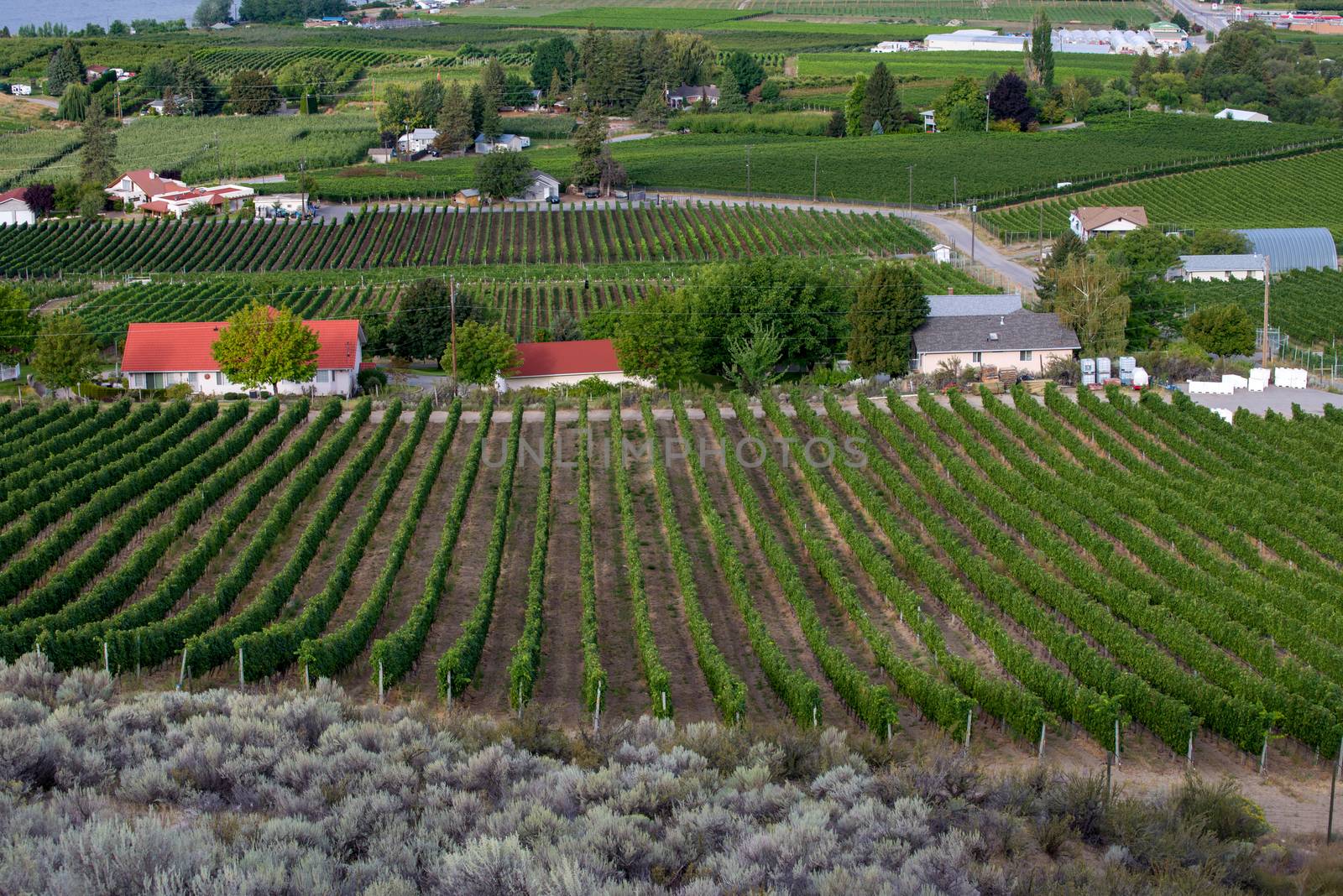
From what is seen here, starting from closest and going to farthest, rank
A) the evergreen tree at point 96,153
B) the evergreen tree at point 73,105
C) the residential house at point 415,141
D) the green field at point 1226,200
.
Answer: the green field at point 1226,200 → the evergreen tree at point 96,153 → the residential house at point 415,141 → the evergreen tree at point 73,105

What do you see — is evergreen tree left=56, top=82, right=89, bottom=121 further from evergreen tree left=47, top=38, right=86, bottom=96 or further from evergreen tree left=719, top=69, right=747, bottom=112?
evergreen tree left=719, top=69, right=747, bottom=112

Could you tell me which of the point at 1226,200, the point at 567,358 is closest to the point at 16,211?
the point at 567,358

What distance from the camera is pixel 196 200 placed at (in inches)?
3553

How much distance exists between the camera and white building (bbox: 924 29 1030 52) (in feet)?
510

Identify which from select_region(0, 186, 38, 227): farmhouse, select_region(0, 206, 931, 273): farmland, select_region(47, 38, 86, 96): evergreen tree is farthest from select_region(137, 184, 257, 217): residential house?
select_region(47, 38, 86, 96): evergreen tree

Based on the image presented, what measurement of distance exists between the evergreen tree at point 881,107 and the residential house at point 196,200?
46.8 m

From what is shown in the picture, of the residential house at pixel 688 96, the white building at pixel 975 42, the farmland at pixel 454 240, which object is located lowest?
the farmland at pixel 454 240

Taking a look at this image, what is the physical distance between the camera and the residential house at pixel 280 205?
86.6m

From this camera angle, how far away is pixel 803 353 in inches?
2050

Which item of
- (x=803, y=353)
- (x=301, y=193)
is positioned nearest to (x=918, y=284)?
(x=803, y=353)

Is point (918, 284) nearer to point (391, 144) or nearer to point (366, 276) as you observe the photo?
point (366, 276)

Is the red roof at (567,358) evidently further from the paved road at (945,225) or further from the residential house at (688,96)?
the residential house at (688,96)

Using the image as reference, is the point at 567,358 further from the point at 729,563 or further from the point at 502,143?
the point at 502,143

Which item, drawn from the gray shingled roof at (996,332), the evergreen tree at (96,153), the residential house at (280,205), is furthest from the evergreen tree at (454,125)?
the gray shingled roof at (996,332)
